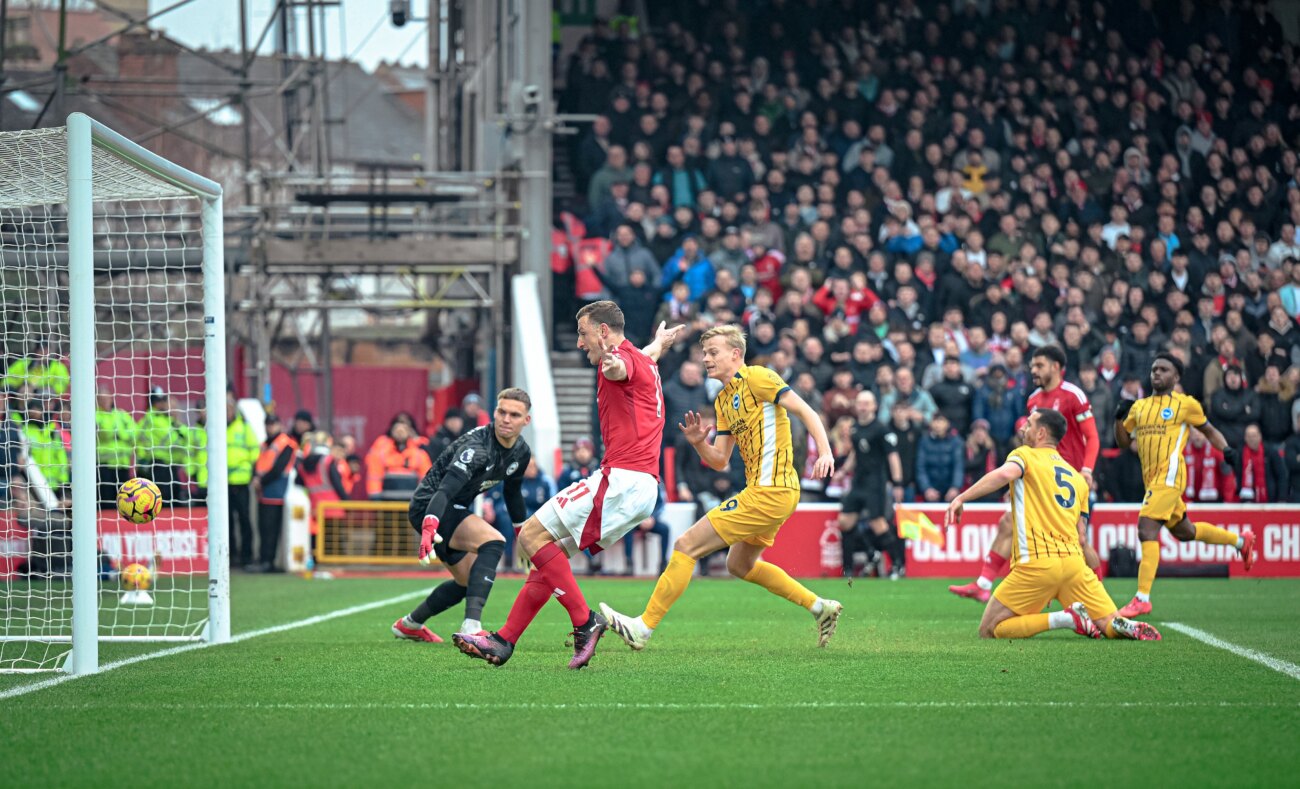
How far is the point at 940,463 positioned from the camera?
1788 cm

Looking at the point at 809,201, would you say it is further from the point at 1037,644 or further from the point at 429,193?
the point at 1037,644

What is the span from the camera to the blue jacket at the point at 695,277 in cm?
2031

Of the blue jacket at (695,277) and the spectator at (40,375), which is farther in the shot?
the blue jacket at (695,277)

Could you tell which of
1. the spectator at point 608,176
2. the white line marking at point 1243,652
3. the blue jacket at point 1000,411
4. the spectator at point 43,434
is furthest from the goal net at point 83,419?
the blue jacket at point 1000,411

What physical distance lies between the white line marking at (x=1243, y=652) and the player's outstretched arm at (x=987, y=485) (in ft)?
5.17

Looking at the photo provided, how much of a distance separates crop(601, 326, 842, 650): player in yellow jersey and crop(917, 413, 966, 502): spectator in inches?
351

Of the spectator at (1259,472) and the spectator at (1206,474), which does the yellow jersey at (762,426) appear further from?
the spectator at (1259,472)

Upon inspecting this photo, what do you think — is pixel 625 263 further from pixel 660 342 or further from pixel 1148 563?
pixel 660 342

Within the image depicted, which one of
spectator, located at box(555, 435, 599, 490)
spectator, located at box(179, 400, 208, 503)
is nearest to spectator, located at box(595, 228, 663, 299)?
spectator, located at box(555, 435, 599, 490)

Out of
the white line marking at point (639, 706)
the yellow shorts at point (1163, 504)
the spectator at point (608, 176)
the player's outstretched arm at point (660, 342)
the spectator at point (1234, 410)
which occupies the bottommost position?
the white line marking at point (639, 706)

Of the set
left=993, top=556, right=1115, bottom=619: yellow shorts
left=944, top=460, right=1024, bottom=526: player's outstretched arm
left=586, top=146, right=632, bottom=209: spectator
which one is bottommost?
left=993, top=556, right=1115, bottom=619: yellow shorts

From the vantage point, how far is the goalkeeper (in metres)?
9.11

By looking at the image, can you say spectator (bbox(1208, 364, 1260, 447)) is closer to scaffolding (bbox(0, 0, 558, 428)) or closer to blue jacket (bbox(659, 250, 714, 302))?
blue jacket (bbox(659, 250, 714, 302))

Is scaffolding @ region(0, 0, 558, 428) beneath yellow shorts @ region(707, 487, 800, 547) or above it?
above
